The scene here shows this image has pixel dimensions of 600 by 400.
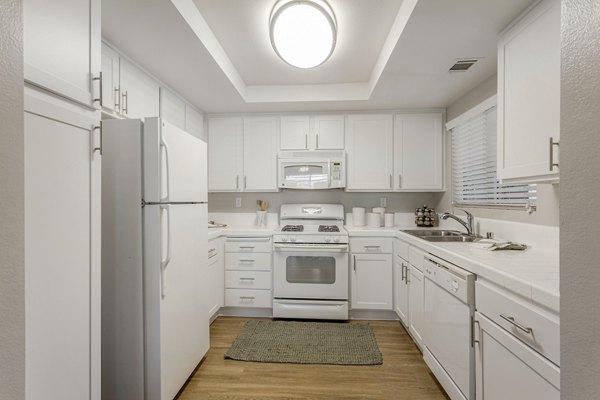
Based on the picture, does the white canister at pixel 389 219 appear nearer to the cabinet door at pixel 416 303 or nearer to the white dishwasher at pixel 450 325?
the cabinet door at pixel 416 303

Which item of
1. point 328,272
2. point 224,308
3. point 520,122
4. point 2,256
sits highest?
point 520,122

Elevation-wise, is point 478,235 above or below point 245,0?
below

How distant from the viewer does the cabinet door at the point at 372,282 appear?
9.95 feet

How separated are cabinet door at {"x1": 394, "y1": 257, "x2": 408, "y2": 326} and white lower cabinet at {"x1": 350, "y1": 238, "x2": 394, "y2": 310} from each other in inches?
2.4

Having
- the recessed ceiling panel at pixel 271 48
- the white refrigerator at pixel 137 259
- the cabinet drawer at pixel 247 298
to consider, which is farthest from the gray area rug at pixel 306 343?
the recessed ceiling panel at pixel 271 48

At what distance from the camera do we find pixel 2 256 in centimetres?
57

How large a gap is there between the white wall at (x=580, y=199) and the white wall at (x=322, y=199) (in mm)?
3045

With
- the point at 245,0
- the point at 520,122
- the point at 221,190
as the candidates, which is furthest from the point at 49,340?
the point at 221,190

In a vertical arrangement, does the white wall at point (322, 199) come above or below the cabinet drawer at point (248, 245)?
above

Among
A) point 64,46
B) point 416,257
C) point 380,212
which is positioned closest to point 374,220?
point 380,212

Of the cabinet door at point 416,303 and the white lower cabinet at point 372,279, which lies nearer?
the cabinet door at point 416,303

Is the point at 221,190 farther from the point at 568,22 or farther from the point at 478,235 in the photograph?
the point at 568,22

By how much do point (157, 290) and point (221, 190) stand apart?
6.62ft

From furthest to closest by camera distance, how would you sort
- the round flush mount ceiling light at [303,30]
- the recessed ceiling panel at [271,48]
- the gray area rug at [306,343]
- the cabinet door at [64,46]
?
the gray area rug at [306,343] < the recessed ceiling panel at [271,48] < the round flush mount ceiling light at [303,30] < the cabinet door at [64,46]
